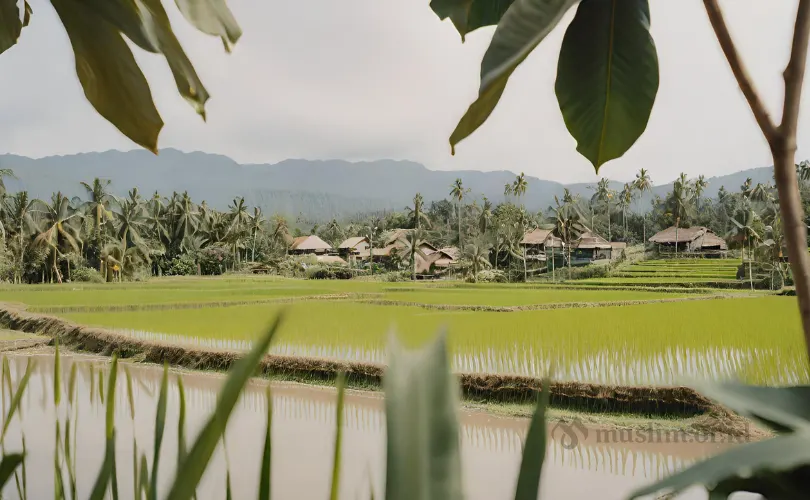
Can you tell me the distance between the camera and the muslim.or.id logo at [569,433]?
3.88 metres

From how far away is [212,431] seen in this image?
10cm

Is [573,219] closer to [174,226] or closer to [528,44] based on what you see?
[174,226]

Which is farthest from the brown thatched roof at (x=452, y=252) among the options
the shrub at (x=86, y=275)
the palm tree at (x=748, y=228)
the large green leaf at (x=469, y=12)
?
the large green leaf at (x=469, y=12)

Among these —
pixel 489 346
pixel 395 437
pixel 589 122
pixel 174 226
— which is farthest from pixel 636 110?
pixel 174 226

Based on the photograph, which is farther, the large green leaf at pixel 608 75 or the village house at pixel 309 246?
the village house at pixel 309 246

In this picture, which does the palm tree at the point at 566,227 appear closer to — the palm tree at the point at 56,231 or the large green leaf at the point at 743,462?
the palm tree at the point at 56,231

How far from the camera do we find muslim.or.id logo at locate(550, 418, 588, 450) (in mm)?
3875

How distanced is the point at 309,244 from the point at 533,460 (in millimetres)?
30333

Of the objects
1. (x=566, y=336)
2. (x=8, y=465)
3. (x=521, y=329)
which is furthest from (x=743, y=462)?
(x=521, y=329)

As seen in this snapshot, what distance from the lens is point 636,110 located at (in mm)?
642

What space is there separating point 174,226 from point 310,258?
17.7 ft

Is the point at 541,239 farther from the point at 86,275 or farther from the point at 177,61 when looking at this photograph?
the point at 177,61

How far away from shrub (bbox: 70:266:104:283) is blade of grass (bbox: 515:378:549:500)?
16755 millimetres

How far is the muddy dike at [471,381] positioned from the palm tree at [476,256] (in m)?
12.7
